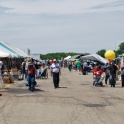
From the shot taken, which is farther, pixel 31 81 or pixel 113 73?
pixel 113 73

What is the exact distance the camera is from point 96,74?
23.7 metres

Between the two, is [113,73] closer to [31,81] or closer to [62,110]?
[31,81]

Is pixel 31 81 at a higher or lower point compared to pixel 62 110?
higher

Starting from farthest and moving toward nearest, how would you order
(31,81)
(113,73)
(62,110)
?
1. (113,73)
2. (31,81)
3. (62,110)

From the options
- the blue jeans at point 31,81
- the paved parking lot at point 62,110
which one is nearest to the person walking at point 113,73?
the blue jeans at point 31,81

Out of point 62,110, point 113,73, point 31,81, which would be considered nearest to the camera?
point 62,110

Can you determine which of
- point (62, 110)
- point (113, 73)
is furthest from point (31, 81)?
point (62, 110)

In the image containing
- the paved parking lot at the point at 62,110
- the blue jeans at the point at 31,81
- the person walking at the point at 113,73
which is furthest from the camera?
the person walking at the point at 113,73

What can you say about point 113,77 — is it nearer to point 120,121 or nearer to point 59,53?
point 120,121

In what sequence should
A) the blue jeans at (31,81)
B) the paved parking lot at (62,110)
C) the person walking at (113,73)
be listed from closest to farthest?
1. the paved parking lot at (62,110)
2. the blue jeans at (31,81)
3. the person walking at (113,73)

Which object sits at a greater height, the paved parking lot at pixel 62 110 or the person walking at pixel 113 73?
the person walking at pixel 113 73

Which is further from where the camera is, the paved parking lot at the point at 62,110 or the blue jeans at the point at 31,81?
the blue jeans at the point at 31,81

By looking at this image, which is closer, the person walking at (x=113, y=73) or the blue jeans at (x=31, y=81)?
the blue jeans at (x=31, y=81)

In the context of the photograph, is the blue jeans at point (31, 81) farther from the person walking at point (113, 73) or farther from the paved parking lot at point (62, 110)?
the person walking at point (113, 73)
